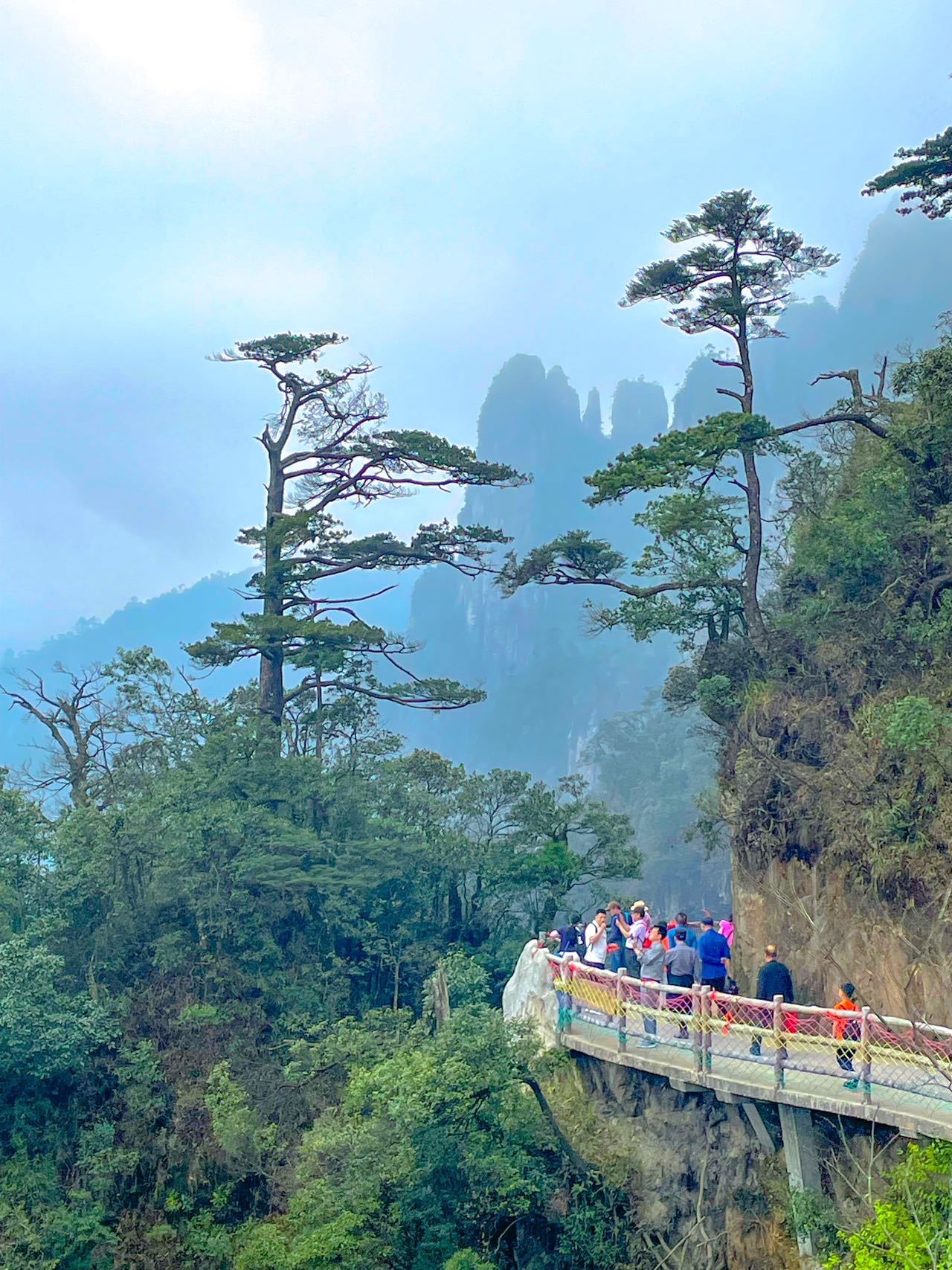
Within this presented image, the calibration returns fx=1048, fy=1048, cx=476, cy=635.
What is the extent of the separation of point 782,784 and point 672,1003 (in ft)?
13.4

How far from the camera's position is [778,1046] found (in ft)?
28.1

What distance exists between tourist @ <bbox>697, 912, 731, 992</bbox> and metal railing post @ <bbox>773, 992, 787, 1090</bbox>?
1.23 metres

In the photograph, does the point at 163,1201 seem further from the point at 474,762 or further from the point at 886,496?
the point at 474,762

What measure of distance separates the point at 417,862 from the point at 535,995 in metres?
5.98

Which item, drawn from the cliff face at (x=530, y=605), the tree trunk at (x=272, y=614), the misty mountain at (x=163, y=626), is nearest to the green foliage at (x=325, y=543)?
the tree trunk at (x=272, y=614)

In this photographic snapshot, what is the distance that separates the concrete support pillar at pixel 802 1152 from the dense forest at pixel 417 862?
313 millimetres

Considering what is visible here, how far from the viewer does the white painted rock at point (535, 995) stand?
11078 mm

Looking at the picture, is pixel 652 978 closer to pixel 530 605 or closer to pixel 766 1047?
pixel 766 1047

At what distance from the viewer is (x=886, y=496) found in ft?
43.1

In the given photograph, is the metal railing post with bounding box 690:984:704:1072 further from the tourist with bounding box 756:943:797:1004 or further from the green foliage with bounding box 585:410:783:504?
the green foliage with bounding box 585:410:783:504

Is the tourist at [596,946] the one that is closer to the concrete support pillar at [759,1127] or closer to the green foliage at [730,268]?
the concrete support pillar at [759,1127]

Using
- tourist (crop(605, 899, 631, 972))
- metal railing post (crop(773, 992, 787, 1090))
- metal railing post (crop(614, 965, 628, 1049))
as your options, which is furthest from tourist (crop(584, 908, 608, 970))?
metal railing post (crop(773, 992, 787, 1090))

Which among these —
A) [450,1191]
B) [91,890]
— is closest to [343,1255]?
[450,1191]

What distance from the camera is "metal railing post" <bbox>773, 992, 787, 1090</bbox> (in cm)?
855
